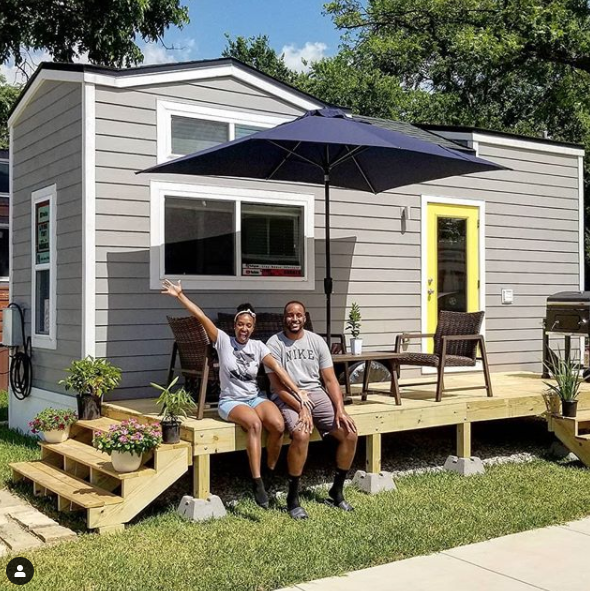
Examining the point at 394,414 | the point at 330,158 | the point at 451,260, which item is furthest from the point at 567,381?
the point at 330,158

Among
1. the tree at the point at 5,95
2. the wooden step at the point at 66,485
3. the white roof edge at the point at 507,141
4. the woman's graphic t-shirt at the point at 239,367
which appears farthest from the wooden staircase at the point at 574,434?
the tree at the point at 5,95

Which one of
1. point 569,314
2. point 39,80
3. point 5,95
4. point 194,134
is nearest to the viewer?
point 194,134

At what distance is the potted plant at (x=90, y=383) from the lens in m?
5.30

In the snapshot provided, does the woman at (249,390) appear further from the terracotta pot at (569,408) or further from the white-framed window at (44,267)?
the terracotta pot at (569,408)

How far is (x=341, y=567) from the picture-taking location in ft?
11.9

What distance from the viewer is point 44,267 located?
652 cm

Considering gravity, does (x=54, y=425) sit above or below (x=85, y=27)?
below

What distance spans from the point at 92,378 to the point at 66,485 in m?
0.96

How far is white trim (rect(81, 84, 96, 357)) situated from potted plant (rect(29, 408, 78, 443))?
604 mm

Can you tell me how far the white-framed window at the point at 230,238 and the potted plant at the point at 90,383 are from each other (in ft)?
2.89

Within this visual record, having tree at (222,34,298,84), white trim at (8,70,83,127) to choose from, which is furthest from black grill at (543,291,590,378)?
tree at (222,34,298,84)

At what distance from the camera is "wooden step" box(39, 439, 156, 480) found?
14.0 ft

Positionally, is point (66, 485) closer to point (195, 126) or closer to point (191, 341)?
point (191, 341)

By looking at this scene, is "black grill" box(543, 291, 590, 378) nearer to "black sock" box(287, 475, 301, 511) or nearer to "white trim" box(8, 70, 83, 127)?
"black sock" box(287, 475, 301, 511)
